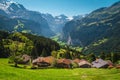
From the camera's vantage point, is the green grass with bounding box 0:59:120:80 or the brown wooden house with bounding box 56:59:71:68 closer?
the green grass with bounding box 0:59:120:80

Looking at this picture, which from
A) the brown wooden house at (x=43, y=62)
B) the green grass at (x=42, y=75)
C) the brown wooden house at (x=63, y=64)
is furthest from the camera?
the brown wooden house at (x=43, y=62)

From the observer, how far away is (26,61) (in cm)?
15750

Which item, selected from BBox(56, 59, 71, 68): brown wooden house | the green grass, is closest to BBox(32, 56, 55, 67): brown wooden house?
BBox(56, 59, 71, 68): brown wooden house

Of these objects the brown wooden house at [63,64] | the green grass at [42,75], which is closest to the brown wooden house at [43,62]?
the brown wooden house at [63,64]

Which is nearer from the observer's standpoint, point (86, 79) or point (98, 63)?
point (86, 79)

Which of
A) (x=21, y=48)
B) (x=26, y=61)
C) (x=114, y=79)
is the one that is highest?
(x=21, y=48)

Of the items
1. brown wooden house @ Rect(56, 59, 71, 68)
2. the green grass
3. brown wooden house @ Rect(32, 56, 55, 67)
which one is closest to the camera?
the green grass

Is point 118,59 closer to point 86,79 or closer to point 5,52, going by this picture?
point 5,52

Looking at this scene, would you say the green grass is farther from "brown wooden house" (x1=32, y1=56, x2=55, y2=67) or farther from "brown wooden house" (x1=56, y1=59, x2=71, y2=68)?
"brown wooden house" (x1=32, y1=56, x2=55, y2=67)

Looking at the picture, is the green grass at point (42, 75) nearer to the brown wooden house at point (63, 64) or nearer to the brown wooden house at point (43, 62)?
the brown wooden house at point (63, 64)

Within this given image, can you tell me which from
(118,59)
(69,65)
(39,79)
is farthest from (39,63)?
(39,79)

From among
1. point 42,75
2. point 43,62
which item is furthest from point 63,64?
point 42,75

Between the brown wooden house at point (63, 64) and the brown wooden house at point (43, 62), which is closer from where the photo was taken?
the brown wooden house at point (63, 64)

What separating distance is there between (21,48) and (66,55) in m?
35.8
